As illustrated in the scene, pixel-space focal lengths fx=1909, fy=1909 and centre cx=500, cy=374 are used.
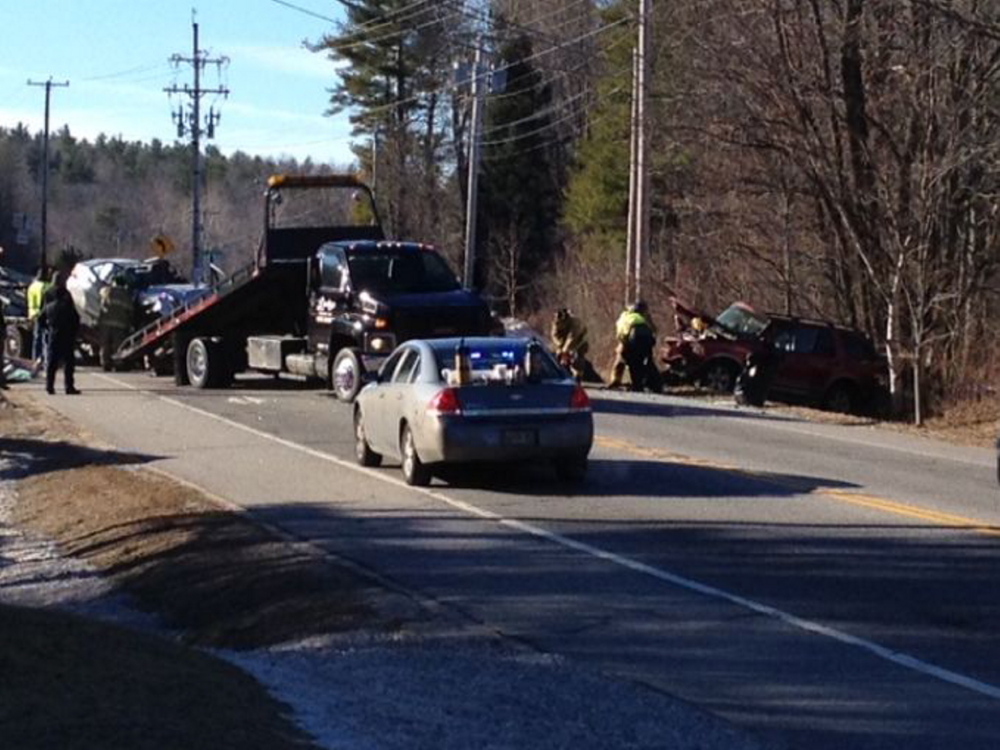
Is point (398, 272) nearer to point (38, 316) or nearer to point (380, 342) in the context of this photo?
point (380, 342)

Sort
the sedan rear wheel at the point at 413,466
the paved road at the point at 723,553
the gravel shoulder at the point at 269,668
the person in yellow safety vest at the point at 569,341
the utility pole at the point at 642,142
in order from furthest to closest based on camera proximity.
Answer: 1. the utility pole at the point at 642,142
2. the person in yellow safety vest at the point at 569,341
3. the sedan rear wheel at the point at 413,466
4. the paved road at the point at 723,553
5. the gravel shoulder at the point at 269,668

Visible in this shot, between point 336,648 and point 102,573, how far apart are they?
19.4 feet

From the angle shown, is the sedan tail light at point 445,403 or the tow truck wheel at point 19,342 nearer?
the sedan tail light at point 445,403

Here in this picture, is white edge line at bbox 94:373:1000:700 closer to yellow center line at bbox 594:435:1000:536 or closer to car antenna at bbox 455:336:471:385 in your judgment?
car antenna at bbox 455:336:471:385

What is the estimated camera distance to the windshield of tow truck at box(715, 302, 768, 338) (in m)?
34.8

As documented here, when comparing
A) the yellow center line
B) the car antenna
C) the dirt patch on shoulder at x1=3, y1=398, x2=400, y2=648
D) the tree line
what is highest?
the tree line

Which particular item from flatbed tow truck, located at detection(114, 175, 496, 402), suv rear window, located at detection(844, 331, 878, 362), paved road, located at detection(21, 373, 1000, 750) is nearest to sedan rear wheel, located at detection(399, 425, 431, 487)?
paved road, located at detection(21, 373, 1000, 750)

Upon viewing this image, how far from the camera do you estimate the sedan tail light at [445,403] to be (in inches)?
715

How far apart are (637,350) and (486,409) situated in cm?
1592

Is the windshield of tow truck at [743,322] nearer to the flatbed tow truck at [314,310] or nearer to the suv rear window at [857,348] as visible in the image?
the suv rear window at [857,348]

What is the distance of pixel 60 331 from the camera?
31.4 m

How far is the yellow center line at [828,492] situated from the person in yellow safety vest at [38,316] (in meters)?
17.6

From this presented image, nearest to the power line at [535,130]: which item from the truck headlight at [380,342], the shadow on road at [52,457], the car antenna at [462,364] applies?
the truck headlight at [380,342]

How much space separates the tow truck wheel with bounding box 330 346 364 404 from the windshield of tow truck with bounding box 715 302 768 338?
8.22 meters
